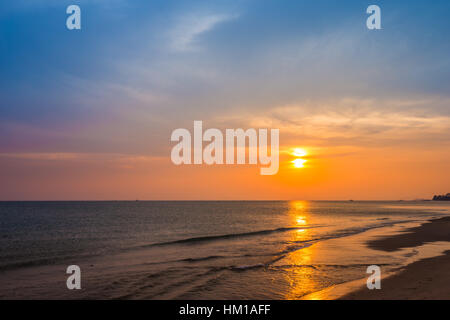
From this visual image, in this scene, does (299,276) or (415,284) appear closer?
(415,284)

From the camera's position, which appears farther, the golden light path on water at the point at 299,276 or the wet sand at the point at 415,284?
the golden light path on water at the point at 299,276

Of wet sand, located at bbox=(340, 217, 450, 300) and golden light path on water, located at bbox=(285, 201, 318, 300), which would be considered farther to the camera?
golden light path on water, located at bbox=(285, 201, 318, 300)

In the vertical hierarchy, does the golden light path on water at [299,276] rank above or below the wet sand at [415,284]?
below

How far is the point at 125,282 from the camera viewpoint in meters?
17.2

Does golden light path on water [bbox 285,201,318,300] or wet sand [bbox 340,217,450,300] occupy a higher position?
wet sand [bbox 340,217,450,300]

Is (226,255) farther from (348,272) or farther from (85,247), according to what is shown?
(85,247)

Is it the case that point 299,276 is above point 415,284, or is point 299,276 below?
below

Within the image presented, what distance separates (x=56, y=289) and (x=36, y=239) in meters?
27.7
